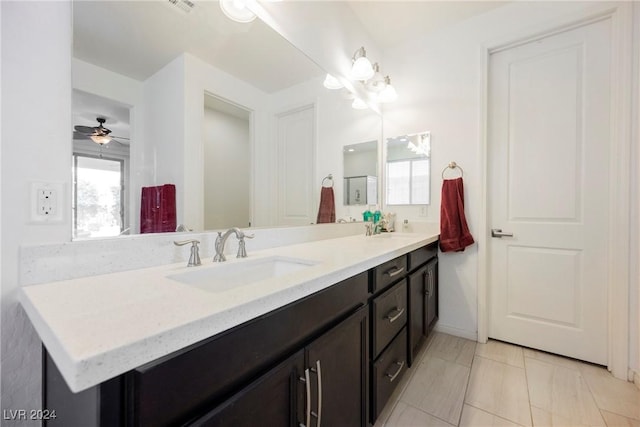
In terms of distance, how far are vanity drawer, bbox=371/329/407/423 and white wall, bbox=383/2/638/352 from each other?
3.02 ft

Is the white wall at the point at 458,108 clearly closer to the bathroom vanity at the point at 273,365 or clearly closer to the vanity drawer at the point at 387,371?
the vanity drawer at the point at 387,371

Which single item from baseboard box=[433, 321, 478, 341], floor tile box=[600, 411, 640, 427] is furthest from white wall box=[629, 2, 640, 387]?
baseboard box=[433, 321, 478, 341]

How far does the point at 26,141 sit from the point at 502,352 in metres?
2.68

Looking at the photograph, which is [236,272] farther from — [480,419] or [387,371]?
[480,419]

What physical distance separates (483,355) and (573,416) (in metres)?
0.56

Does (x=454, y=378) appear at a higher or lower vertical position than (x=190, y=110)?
lower

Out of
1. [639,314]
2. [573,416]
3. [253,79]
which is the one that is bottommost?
[573,416]

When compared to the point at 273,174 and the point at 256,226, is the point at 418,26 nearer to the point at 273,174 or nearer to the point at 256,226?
the point at 273,174

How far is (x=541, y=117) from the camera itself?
1887 millimetres

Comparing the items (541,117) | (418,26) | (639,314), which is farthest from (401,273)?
(418,26)

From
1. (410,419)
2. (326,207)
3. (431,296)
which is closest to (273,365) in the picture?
(410,419)

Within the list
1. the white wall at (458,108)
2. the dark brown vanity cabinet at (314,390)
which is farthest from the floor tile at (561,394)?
the dark brown vanity cabinet at (314,390)

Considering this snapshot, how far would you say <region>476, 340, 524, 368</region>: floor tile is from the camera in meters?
1.79

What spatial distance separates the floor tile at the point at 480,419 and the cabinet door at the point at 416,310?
A: 1.10 feet
